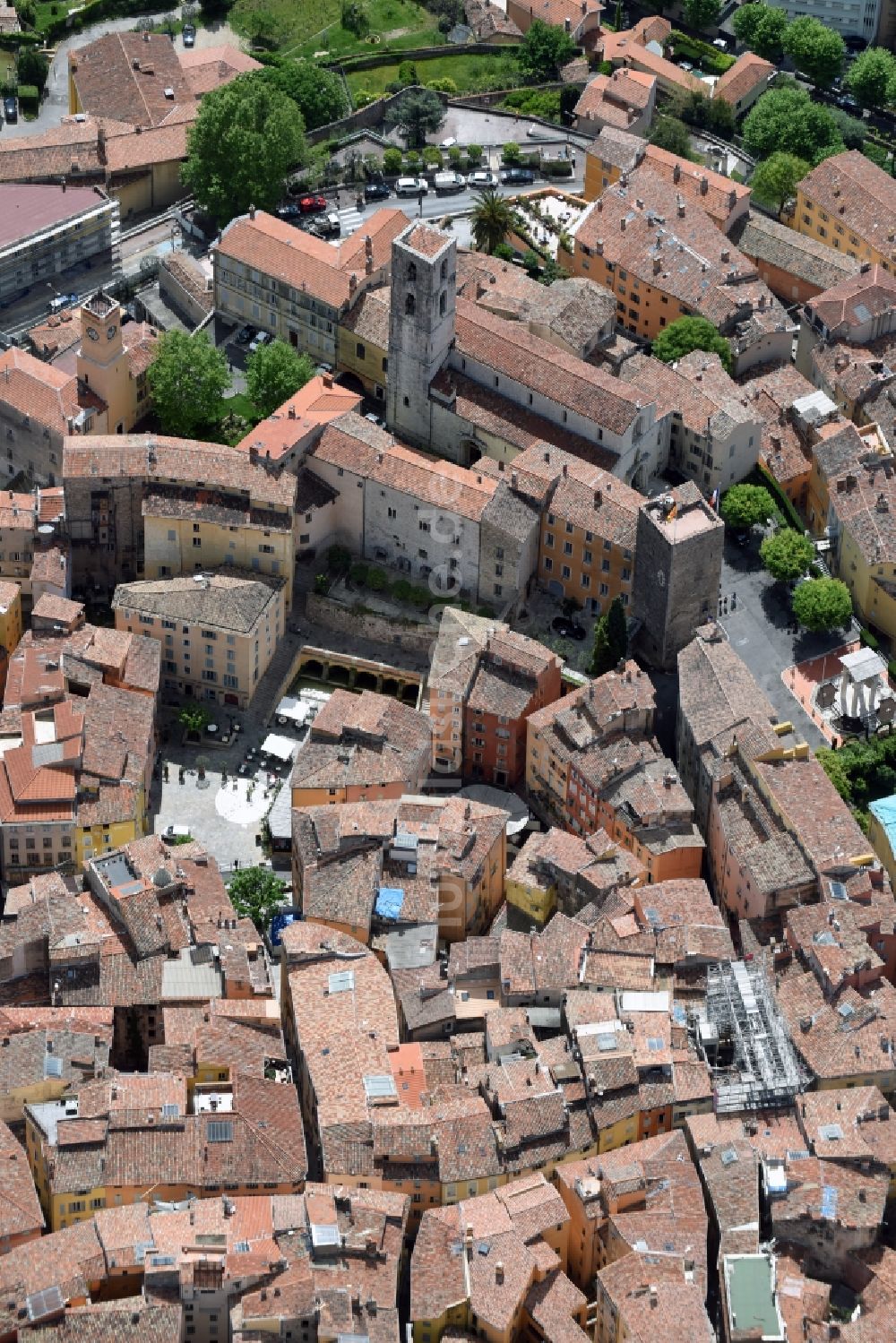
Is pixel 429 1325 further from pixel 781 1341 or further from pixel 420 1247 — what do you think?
pixel 781 1341

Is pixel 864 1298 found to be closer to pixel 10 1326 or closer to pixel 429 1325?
pixel 429 1325

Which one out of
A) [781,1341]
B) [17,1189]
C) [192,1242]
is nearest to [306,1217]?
[192,1242]

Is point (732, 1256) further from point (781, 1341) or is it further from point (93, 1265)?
point (93, 1265)

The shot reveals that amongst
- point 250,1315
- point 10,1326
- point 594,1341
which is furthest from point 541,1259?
point 10,1326

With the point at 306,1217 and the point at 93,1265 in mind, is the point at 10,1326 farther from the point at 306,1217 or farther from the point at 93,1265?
the point at 306,1217

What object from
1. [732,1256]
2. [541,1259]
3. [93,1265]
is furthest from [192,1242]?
[732,1256]

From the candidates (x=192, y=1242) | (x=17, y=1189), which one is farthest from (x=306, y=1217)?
(x=17, y=1189)
